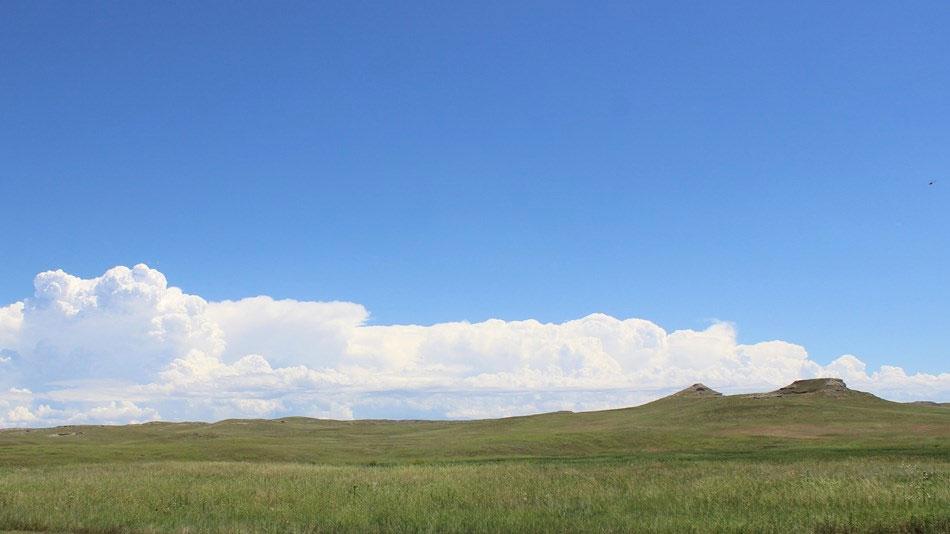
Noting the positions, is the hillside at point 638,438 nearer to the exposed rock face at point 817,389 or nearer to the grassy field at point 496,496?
the exposed rock face at point 817,389

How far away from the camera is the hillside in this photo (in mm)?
57719

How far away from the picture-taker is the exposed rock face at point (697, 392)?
414 ft

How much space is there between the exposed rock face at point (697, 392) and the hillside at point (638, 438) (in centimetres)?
933

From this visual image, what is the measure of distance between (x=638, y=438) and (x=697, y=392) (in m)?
63.9

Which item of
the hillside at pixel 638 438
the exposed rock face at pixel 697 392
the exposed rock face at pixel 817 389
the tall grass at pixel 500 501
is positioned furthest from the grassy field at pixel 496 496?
the exposed rock face at pixel 697 392

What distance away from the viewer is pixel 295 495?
89.8 feet

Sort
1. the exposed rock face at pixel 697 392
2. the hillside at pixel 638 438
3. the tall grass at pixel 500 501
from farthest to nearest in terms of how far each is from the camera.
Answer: the exposed rock face at pixel 697 392 < the hillside at pixel 638 438 < the tall grass at pixel 500 501

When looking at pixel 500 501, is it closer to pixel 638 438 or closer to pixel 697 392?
pixel 638 438

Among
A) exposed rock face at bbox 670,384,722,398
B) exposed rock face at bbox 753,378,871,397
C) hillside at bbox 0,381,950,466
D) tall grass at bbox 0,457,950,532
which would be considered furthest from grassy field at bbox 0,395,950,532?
exposed rock face at bbox 670,384,722,398

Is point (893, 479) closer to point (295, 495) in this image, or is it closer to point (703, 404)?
point (295, 495)

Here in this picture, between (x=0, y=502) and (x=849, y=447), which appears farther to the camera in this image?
(x=849, y=447)

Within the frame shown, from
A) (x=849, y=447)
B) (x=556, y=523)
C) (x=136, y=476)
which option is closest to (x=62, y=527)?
(x=556, y=523)

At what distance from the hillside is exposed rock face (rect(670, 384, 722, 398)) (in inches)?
367

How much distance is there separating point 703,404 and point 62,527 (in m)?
96.5
